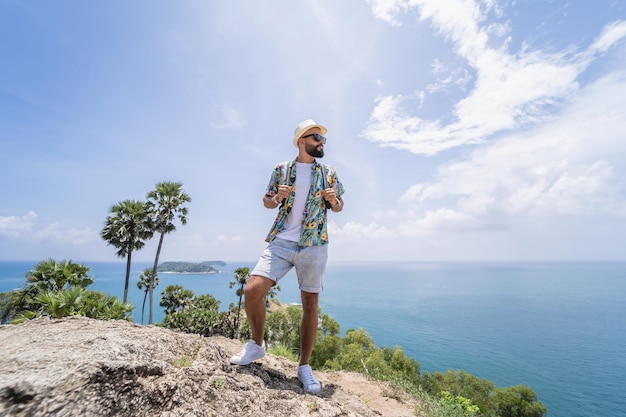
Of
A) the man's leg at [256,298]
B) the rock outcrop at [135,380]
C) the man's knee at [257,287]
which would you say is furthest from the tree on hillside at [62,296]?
the man's knee at [257,287]

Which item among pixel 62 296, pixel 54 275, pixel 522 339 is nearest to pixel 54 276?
pixel 54 275

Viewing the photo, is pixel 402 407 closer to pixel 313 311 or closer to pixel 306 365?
pixel 306 365

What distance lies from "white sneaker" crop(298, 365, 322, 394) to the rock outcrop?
8cm

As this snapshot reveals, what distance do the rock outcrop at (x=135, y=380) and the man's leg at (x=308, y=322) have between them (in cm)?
35

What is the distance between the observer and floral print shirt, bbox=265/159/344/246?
10.7 ft

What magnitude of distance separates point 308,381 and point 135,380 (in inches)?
74.4

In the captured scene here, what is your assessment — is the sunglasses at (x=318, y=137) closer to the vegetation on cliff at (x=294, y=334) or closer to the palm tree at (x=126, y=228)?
the vegetation on cliff at (x=294, y=334)

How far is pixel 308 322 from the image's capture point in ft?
11.1

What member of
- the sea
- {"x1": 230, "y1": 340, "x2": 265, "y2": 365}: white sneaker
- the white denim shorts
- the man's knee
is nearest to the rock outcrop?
{"x1": 230, "y1": 340, "x2": 265, "y2": 365}: white sneaker

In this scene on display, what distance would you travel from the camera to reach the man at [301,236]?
3.14 metres

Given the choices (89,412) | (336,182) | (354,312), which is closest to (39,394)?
(89,412)

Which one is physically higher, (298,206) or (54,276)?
(298,206)

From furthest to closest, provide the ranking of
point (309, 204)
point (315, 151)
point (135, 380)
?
point (315, 151), point (309, 204), point (135, 380)

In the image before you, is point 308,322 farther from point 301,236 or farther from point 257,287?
point 301,236
